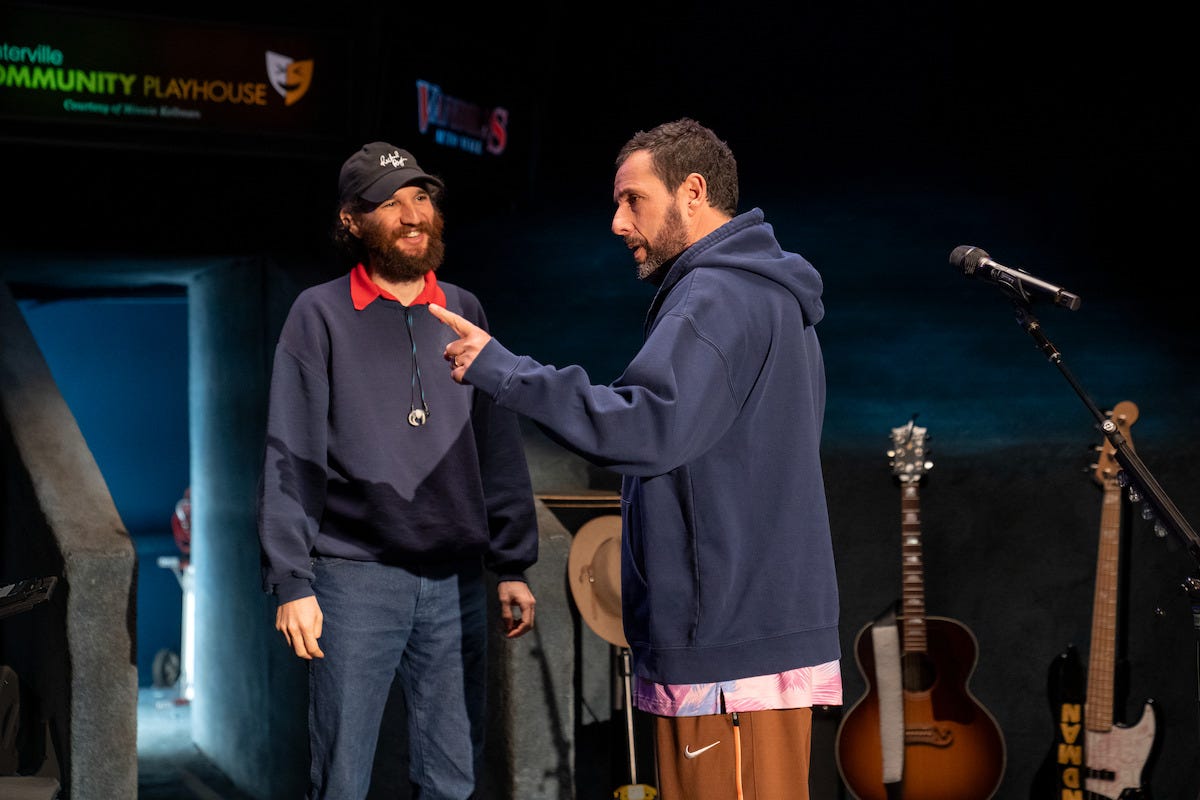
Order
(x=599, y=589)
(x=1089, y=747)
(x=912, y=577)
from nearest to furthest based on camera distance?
(x=599, y=589)
(x=1089, y=747)
(x=912, y=577)

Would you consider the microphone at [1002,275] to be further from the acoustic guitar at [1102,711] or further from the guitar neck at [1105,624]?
the guitar neck at [1105,624]

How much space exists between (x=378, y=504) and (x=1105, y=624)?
2873 millimetres

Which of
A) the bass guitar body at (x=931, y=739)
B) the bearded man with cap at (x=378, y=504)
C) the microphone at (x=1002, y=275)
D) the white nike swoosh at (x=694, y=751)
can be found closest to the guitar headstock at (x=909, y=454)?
the bass guitar body at (x=931, y=739)

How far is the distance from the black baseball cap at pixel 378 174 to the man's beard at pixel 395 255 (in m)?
0.09

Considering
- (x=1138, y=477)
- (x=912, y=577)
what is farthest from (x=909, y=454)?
(x=1138, y=477)

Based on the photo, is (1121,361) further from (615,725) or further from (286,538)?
(286,538)

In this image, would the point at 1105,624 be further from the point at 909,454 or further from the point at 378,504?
the point at 378,504

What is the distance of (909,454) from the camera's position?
509 cm

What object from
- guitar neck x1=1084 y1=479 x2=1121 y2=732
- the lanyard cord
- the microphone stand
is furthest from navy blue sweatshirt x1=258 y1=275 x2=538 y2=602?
guitar neck x1=1084 y1=479 x2=1121 y2=732

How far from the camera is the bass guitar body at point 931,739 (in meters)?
4.89

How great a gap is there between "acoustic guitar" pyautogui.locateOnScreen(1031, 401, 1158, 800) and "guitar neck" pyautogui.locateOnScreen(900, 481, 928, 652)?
51 centimetres

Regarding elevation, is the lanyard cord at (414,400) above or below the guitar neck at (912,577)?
above

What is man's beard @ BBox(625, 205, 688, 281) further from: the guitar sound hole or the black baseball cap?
the guitar sound hole

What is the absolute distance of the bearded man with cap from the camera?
323cm
